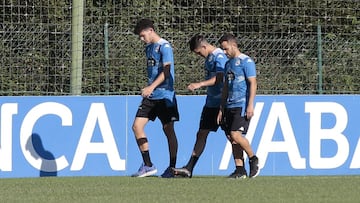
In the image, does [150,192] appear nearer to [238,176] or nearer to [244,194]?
[244,194]

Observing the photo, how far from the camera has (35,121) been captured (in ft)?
47.3

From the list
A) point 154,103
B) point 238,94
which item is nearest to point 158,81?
point 154,103

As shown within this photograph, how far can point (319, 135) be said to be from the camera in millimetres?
15148

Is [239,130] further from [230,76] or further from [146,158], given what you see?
[146,158]

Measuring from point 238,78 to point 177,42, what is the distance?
3222 mm

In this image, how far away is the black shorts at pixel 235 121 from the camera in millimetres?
13000

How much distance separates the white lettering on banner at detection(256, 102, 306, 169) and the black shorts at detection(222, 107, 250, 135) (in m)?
1.95

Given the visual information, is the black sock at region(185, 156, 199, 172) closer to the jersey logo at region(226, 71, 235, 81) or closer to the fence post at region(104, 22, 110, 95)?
the jersey logo at region(226, 71, 235, 81)

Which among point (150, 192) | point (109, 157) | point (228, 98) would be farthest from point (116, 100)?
point (150, 192)

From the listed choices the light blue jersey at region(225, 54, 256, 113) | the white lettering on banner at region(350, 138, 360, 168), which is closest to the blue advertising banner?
the white lettering on banner at region(350, 138, 360, 168)

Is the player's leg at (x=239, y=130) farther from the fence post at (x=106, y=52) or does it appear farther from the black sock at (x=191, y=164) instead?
the fence post at (x=106, y=52)

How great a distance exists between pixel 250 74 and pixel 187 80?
3202 millimetres

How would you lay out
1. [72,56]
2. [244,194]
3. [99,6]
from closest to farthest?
[244,194]
[72,56]
[99,6]

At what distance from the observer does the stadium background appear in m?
15.4
